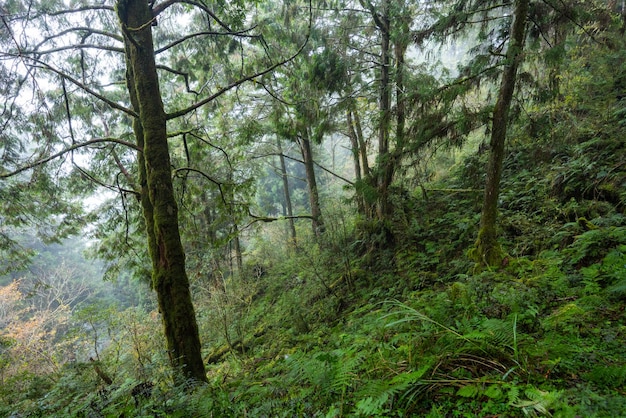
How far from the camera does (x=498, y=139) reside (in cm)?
423

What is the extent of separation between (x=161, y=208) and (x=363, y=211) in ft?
15.8

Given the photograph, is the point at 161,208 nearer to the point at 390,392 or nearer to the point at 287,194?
the point at 390,392

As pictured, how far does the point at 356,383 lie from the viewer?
2117 millimetres

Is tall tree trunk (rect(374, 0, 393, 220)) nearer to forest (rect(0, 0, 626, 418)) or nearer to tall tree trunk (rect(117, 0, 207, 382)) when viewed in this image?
forest (rect(0, 0, 626, 418))

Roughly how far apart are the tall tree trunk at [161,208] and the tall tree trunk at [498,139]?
4513mm

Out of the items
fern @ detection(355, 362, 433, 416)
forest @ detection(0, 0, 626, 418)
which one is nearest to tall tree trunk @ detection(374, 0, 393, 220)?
forest @ detection(0, 0, 626, 418)

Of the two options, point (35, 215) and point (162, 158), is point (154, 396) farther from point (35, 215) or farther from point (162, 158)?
point (35, 215)

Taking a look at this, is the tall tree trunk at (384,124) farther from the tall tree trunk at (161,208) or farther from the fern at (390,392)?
the fern at (390,392)

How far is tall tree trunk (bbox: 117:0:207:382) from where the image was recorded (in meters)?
3.85

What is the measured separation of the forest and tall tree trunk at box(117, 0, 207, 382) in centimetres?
3

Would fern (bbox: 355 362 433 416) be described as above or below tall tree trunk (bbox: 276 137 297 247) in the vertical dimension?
below

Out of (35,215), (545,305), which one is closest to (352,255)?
(545,305)

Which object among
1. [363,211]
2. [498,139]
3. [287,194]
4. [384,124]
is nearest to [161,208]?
[384,124]

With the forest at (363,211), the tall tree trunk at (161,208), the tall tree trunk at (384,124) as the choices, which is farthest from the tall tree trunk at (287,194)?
the tall tree trunk at (161,208)
